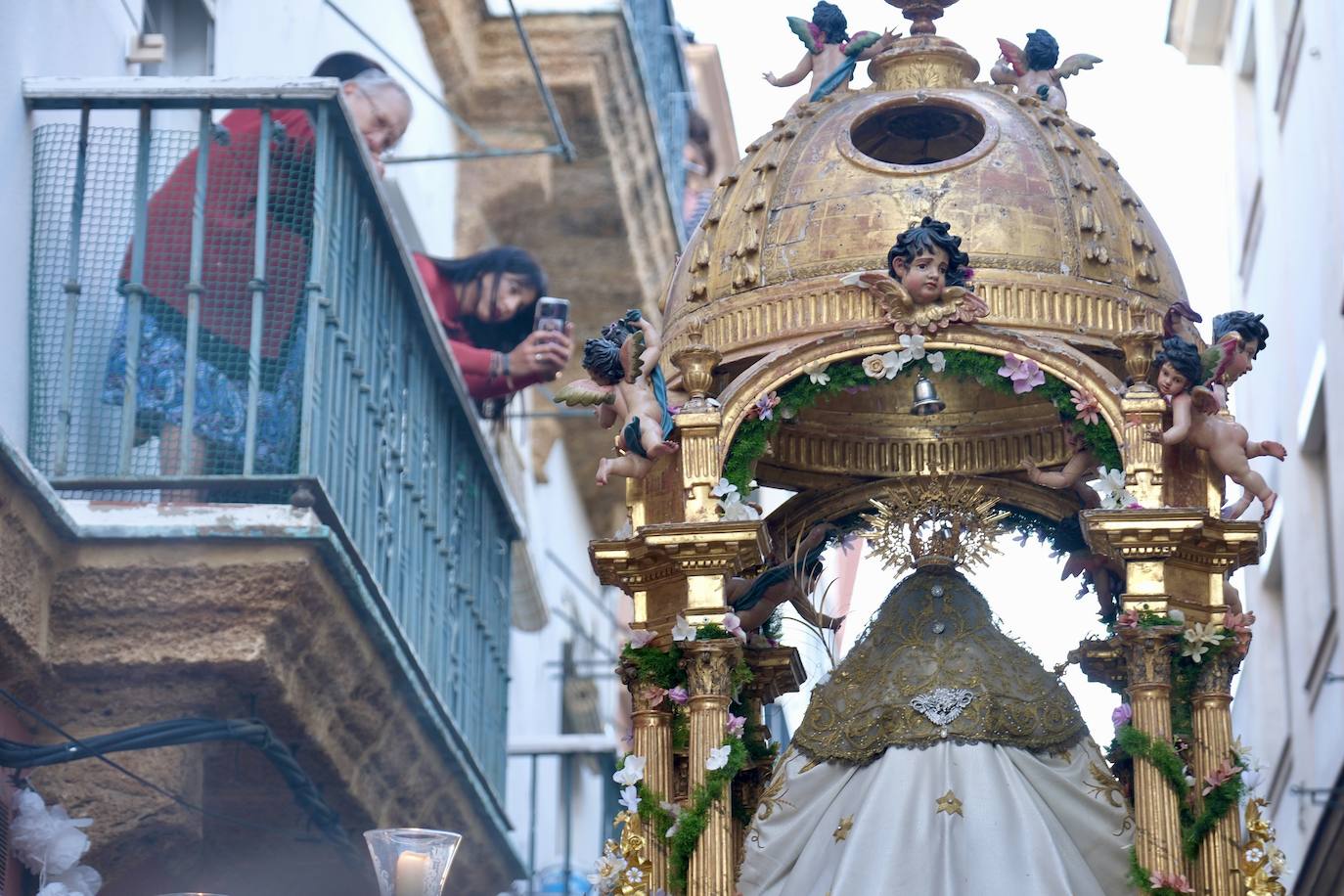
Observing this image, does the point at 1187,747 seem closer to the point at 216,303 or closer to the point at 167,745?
the point at 167,745

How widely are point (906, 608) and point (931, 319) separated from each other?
1113 mm

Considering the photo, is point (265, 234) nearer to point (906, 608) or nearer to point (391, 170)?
point (906, 608)

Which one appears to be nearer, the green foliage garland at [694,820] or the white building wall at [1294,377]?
the green foliage garland at [694,820]

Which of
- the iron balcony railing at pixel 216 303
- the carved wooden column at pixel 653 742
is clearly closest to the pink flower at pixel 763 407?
the carved wooden column at pixel 653 742

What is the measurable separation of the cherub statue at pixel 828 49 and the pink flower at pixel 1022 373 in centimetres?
177

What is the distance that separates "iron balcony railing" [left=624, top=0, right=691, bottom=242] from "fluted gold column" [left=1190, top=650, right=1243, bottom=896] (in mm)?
10968

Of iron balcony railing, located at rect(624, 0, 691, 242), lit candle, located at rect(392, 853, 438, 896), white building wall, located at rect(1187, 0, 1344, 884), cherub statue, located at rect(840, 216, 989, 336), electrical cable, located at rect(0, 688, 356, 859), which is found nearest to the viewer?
lit candle, located at rect(392, 853, 438, 896)

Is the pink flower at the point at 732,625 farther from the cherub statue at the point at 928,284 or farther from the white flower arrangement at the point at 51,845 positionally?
the white flower arrangement at the point at 51,845

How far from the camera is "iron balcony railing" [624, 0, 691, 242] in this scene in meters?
21.2

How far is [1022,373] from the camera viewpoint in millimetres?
10375

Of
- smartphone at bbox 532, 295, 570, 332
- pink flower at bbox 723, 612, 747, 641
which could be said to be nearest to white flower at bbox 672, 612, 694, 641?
pink flower at bbox 723, 612, 747, 641

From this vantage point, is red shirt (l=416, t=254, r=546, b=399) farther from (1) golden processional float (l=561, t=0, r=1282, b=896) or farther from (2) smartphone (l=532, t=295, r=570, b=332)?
(1) golden processional float (l=561, t=0, r=1282, b=896)

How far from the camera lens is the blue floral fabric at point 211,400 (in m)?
11.5

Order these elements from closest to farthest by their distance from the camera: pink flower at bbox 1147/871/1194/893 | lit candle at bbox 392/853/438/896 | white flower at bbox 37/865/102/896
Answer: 1. lit candle at bbox 392/853/438/896
2. pink flower at bbox 1147/871/1194/893
3. white flower at bbox 37/865/102/896
